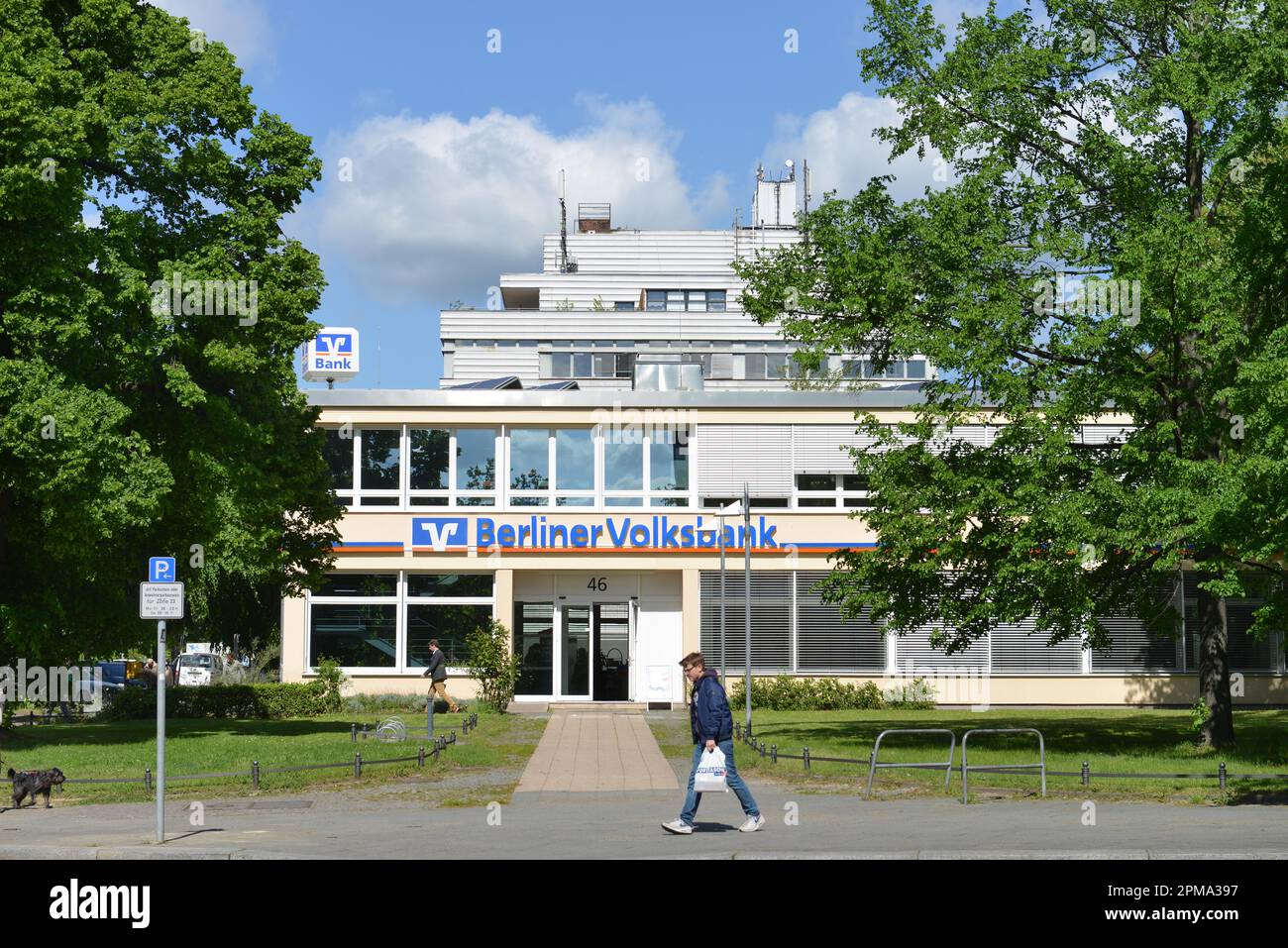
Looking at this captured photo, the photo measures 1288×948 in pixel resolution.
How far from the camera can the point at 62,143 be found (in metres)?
23.9

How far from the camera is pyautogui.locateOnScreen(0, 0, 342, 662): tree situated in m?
23.8

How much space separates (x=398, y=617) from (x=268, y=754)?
1376 centimetres

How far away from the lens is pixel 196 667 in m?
58.2

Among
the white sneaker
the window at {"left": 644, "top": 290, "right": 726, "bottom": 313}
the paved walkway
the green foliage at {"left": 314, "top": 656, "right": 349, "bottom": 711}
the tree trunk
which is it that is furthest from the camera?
the window at {"left": 644, "top": 290, "right": 726, "bottom": 313}

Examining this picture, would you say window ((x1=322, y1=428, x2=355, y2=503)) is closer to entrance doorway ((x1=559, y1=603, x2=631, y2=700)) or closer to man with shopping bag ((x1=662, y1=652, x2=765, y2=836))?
entrance doorway ((x1=559, y1=603, x2=631, y2=700))

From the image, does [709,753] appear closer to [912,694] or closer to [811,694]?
[811,694]

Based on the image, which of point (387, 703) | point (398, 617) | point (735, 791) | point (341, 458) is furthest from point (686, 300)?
point (735, 791)

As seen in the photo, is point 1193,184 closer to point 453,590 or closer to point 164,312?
point 164,312

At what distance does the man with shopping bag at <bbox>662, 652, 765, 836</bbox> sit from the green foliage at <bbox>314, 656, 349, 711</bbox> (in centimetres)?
2214

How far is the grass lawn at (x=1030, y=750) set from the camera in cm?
1855

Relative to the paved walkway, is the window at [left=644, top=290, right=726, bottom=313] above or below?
above

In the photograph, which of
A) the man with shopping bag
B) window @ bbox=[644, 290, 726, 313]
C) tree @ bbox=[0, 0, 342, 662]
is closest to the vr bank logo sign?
tree @ bbox=[0, 0, 342, 662]

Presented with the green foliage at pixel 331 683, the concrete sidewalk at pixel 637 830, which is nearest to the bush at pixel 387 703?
the green foliage at pixel 331 683
